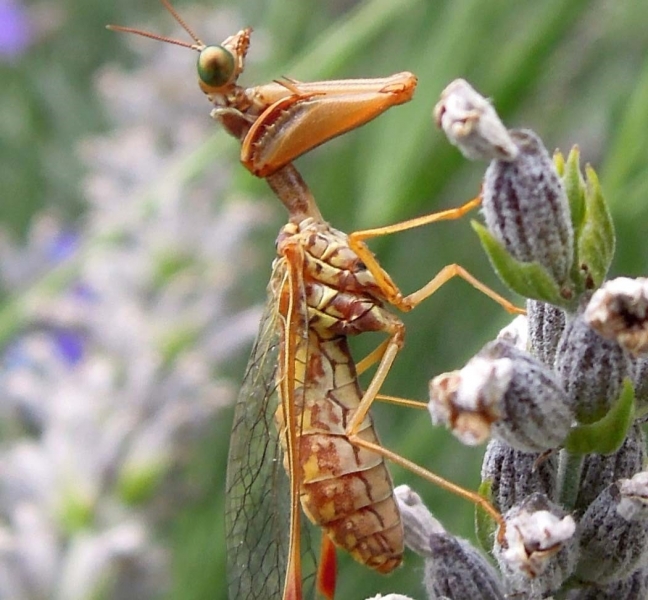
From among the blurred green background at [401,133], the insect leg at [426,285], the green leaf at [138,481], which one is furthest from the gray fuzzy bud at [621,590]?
the green leaf at [138,481]

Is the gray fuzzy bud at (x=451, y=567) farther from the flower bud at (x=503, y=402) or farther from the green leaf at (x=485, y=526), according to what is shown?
the flower bud at (x=503, y=402)

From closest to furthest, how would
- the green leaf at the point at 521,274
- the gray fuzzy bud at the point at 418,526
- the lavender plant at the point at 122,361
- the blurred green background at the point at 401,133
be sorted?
the green leaf at the point at 521,274, the gray fuzzy bud at the point at 418,526, the blurred green background at the point at 401,133, the lavender plant at the point at 122,361

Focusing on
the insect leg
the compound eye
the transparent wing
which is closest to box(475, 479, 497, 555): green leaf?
the insect leg

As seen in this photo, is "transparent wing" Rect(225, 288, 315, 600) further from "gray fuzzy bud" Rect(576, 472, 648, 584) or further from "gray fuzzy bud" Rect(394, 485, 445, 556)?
"gray fuzzy bud" Rect(576, 472, 648, 584)

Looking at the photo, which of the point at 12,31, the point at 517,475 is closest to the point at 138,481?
the point at 517,475

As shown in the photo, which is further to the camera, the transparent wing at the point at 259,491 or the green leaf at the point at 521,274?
the transparent wing at the point at 259,491

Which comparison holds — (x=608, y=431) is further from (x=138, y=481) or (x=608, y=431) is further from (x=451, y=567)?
(x=138, y=481)
